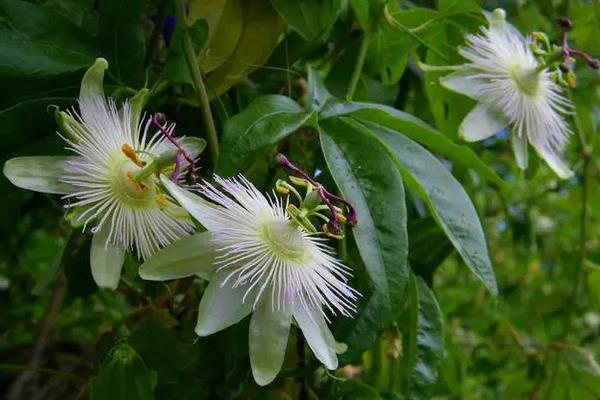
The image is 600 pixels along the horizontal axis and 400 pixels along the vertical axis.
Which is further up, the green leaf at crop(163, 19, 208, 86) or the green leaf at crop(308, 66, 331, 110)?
the green leaf at crop(163, 19, 208, 86)

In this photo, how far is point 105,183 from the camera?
63cm

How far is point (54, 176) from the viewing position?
2.06 ft

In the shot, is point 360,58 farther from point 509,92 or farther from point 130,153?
point 130,153

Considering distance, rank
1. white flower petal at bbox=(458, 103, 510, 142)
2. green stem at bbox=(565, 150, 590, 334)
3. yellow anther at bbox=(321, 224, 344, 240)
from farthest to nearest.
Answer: green stem at bbox=(565, 150, 590, 334), white flower petal at bbox=(458, 103, 510, 142), yellow anther at bbox=(321, 224, 344, 240)

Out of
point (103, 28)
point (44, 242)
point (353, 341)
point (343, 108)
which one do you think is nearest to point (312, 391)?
point (353, 341)

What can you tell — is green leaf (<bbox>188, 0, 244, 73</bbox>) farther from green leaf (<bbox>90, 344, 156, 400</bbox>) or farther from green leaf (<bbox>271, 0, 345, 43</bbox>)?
green leaf (<bbox>90, 344, 156, 400</bbox>)

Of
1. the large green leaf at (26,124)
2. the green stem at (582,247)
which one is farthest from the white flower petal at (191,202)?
the green stem at (582,247)

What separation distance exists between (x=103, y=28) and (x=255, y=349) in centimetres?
30

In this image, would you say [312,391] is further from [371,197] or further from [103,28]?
[103,28]

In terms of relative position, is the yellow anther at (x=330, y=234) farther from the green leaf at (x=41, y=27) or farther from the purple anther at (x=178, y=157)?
the green leaf at (x=41, y=27)

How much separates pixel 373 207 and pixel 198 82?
18 centimetres

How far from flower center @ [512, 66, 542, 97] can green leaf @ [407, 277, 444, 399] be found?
0.21 metres

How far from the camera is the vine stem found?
688 mm

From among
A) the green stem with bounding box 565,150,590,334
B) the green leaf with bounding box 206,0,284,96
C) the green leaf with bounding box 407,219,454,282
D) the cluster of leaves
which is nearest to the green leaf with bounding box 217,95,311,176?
the cluster of leaves
